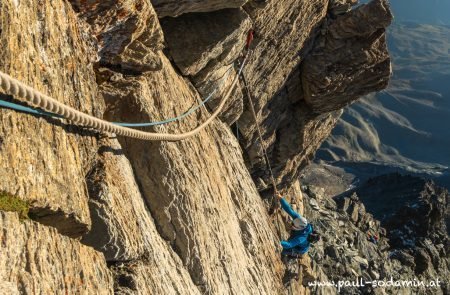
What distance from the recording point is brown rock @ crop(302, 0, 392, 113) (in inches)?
648

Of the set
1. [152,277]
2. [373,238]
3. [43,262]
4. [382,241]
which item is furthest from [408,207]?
[43,262]

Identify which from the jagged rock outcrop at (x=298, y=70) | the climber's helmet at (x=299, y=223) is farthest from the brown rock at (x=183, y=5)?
the climber's helmet at (x=299, y=223)

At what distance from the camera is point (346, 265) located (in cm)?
3036

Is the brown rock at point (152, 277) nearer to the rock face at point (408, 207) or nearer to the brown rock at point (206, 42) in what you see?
the brown rock at point (206, 42)

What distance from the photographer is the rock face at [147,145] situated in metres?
5.61

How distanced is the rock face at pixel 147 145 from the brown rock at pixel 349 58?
9 centimetres

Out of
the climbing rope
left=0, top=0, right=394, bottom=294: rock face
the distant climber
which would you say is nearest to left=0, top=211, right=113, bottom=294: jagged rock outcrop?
left=0, top=0, right=394, bottom=294: rock face

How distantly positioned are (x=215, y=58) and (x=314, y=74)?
6.23 m

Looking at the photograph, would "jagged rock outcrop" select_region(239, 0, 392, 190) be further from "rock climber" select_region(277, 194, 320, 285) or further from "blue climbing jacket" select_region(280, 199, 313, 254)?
"blue climbing jacket" select_region(280, 199, 313, 254)

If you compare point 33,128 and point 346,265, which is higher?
point 33,128

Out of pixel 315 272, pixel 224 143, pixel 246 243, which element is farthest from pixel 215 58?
pixel 315 272

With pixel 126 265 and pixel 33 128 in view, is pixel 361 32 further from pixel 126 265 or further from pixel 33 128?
pixel 33 128

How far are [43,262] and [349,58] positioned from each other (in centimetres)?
1465

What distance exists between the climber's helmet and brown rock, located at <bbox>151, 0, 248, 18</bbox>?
8168 millimetres
